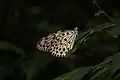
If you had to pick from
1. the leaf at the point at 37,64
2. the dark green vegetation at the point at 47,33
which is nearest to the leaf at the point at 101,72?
the dark green vegetation at the point at 47,33

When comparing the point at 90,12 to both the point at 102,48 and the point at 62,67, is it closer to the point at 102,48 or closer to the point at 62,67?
the point at 102,48

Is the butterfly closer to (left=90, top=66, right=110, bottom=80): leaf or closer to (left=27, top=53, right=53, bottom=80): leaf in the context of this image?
(left=27, top=53, right=53, bottom=80): leaf

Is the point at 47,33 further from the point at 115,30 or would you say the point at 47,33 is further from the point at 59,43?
the point at 115,30

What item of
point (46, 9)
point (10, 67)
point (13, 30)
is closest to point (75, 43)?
point (10, 67)

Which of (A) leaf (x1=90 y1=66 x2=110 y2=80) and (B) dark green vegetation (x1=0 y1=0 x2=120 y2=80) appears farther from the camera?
(B) dark green vegetation (x1=0 y1=0 x2=120 y2=80)

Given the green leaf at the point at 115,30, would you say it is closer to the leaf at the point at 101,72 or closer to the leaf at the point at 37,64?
the leaf at the point at 101,72

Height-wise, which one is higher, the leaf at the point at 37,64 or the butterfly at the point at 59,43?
the butterfly at the point at 59,43

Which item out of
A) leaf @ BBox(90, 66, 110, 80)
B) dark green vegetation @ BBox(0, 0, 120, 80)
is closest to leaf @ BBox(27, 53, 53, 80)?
dark green vegetation @ BBox(0, 0, 120, 80)
